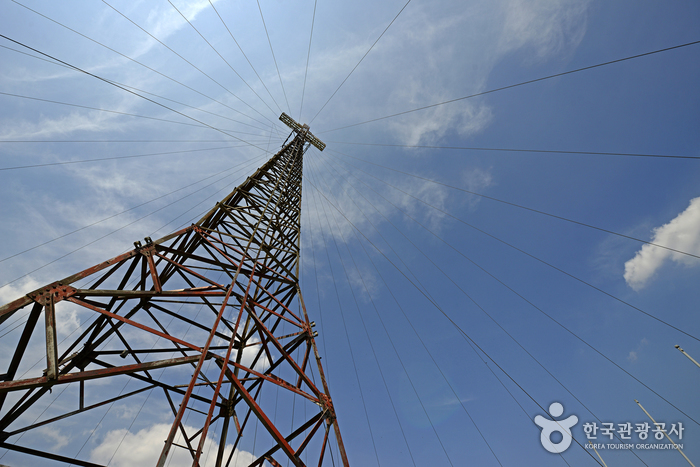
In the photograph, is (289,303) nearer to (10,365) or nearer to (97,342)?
(97,342)

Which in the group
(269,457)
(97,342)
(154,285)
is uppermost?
(154,285)

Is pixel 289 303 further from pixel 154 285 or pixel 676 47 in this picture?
pixel 676 47

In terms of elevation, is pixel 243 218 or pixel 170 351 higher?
pixel 243 218

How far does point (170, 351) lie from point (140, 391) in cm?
115

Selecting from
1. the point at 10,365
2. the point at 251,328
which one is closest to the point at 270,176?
the point at 251,328

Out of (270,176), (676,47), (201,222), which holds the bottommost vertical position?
(676,47)

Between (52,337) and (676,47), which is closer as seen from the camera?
(52,337)

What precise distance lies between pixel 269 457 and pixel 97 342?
17.3 feet

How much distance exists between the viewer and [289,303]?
10898mm

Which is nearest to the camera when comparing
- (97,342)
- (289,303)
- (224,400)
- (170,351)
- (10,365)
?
(10,365)

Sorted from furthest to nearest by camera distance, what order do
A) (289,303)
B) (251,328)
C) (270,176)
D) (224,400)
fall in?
(270,176) → (289,303) → (251,328) → (224,400)

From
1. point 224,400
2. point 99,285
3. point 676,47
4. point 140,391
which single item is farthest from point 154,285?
point 676,47

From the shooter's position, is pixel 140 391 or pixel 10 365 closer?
pixel 10 365

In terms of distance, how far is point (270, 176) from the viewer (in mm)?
14250
